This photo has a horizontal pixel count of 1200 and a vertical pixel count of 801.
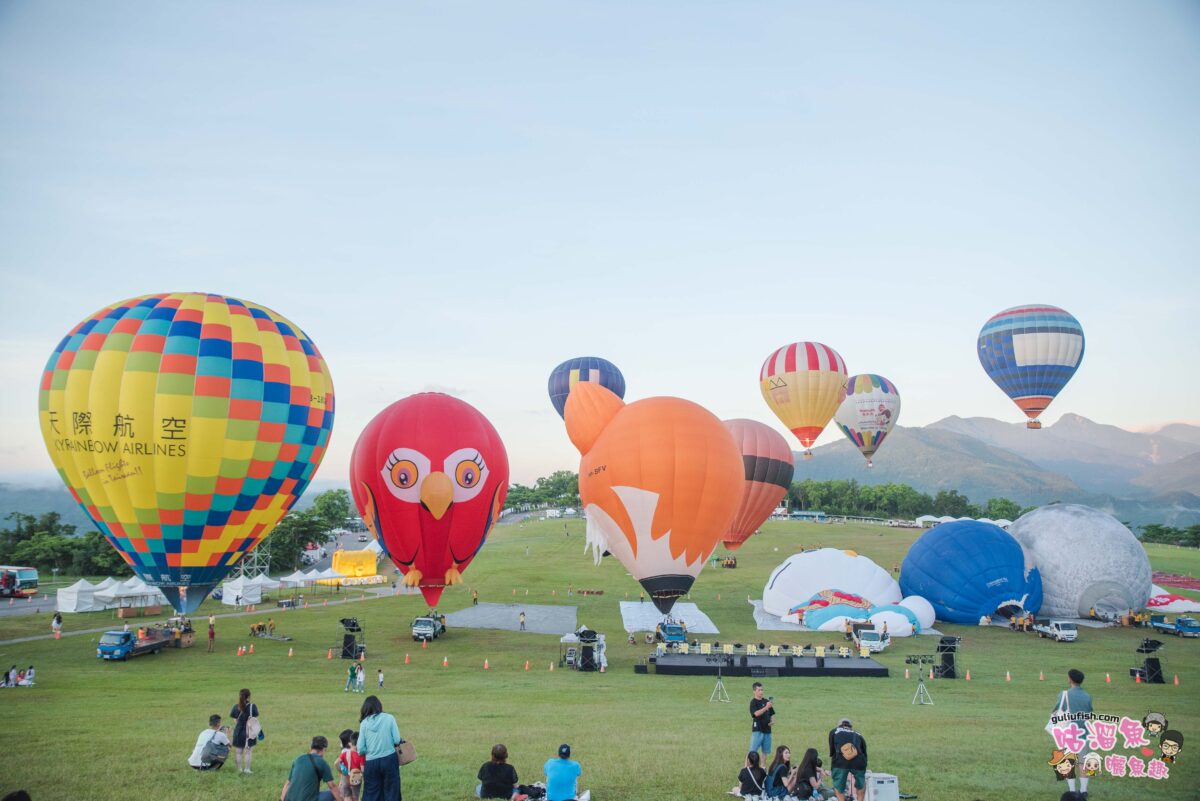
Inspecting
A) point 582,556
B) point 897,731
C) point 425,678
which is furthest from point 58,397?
point 582,556

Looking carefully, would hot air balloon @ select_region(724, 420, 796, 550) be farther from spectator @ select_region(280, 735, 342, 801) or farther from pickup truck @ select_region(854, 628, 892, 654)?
spectator @ select_region(280, 735, 342, 801)

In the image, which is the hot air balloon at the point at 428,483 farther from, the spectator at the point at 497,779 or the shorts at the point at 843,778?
the shorts at the point at 843,778

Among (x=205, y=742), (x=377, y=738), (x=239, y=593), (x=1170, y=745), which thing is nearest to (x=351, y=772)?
(x=377, y=738)

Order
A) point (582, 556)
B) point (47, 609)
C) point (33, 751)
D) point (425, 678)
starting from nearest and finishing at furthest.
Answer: point (33, 751) < point (425, 678) < point (47, 609) < point (582, 556)

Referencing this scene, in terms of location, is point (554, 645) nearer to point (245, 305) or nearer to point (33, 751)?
point (245, 305)

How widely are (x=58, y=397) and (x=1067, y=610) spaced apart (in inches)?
1577

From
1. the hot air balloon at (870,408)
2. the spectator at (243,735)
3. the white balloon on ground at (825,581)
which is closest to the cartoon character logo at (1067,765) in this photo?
the spectator at (243,735)

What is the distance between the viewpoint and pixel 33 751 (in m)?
12.0

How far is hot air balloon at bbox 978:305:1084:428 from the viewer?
144ft

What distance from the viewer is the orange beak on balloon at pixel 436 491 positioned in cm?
2275

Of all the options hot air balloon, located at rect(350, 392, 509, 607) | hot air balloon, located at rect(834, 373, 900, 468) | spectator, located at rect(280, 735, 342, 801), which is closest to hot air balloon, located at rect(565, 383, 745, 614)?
hot air balloon, located at rect(350, 392, 509, 607)

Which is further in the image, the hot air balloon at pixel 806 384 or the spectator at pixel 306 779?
the hot air balloon at pixel 806 384

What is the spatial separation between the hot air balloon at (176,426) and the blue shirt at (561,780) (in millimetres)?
16271

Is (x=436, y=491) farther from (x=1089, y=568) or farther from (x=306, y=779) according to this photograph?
(x=1089, y=568)
